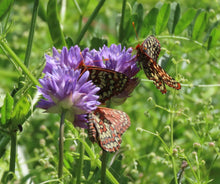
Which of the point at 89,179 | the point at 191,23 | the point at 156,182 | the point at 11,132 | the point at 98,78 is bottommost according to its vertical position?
the point at 156,182

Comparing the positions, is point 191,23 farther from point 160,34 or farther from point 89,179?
point 89,179

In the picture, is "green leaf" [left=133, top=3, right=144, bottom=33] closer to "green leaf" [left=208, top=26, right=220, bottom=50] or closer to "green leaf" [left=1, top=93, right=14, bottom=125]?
"green leaf" [left=208, top=26, right=220, bottom=50]

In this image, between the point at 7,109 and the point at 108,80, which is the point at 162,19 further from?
the point at 7,109

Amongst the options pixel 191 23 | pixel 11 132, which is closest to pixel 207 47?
pixel 191 23

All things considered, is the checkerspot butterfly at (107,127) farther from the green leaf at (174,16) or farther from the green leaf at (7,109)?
the green leaf at (174,16)

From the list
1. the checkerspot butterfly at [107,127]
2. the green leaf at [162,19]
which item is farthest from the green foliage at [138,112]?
the checkerspot butterfly at [107,127]
